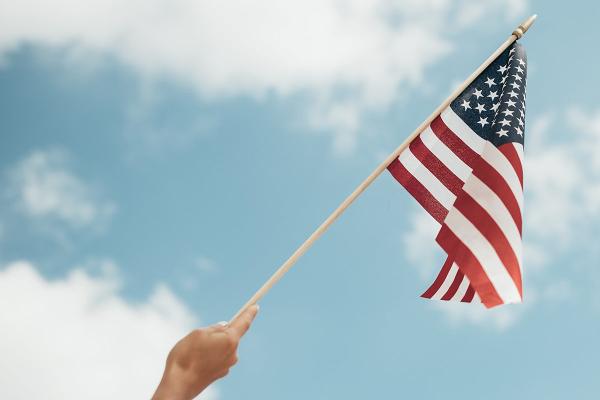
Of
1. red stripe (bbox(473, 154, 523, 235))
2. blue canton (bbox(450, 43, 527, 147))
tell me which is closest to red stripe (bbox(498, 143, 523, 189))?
blue canton (bbox(450, 43, 527, 147))

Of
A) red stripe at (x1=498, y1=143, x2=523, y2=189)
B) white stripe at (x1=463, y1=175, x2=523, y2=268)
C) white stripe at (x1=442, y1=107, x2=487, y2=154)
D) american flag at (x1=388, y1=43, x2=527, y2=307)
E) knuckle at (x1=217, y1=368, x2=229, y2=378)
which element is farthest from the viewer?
white stripe at (x1=442, y1=107, x2=487, y2=154)

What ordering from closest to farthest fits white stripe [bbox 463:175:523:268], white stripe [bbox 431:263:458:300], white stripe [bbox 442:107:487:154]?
white stripe [bbox 463:175:523:268] < white stripe [bbox 431:263:458:300] < white stripe [bbox 442:107:487:154]

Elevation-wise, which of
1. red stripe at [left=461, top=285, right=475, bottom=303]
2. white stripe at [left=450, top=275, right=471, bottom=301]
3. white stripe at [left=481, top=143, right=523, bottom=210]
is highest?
white stripe at [left=481, top=143, right=523, bottom=210]

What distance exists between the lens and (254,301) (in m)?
6.16

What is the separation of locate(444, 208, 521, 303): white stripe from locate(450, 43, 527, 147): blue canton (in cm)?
160

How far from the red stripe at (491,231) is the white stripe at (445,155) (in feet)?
3.35

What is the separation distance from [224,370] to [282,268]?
268cm

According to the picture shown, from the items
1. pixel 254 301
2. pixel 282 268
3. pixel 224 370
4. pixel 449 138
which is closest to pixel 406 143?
pixel 449 138

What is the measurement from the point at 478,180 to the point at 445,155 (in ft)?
3.54

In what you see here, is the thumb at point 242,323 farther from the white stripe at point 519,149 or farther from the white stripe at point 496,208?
the white stripe at point 519,149

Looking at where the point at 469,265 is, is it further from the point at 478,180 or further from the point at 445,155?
the point at 445,155

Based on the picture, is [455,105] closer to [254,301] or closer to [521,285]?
[521,285]

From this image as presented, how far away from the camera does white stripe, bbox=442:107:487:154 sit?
9.84 meters

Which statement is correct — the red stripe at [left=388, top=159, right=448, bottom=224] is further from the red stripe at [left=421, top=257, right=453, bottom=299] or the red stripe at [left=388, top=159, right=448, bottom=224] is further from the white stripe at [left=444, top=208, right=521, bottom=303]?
the white stripe at [left=444, top=208, right=521, bottom=303]
